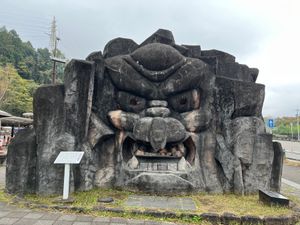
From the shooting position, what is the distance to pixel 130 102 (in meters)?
6.38

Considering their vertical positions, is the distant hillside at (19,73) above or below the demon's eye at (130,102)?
above

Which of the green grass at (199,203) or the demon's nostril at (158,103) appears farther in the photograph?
the demon's nostril at (158,103)

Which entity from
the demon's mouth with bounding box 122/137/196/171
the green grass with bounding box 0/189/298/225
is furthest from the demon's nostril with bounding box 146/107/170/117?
the green grass with bounding box 0/189/298/225

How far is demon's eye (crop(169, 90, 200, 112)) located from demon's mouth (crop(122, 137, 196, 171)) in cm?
76

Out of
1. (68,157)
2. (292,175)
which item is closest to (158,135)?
(68,157)

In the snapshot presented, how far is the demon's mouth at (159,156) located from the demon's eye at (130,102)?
0.71 meters

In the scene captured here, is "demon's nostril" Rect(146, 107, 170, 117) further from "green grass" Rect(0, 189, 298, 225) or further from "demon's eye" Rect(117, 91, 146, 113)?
"green grass" Rect(0, 189, 298, 225)

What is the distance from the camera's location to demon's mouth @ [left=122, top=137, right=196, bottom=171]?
5.98m

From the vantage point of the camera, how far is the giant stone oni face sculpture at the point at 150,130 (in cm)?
561

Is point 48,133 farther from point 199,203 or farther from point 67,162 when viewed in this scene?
point 199,203

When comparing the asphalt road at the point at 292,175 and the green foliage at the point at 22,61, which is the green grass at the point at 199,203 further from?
the green foliage at the point at 22,61

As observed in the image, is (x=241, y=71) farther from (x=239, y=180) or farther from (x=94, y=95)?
(x=94, y=95)

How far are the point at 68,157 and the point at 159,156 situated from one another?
199 cm

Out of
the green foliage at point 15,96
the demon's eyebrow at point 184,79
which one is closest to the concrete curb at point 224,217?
the demon's eyebrow at point 184,79
